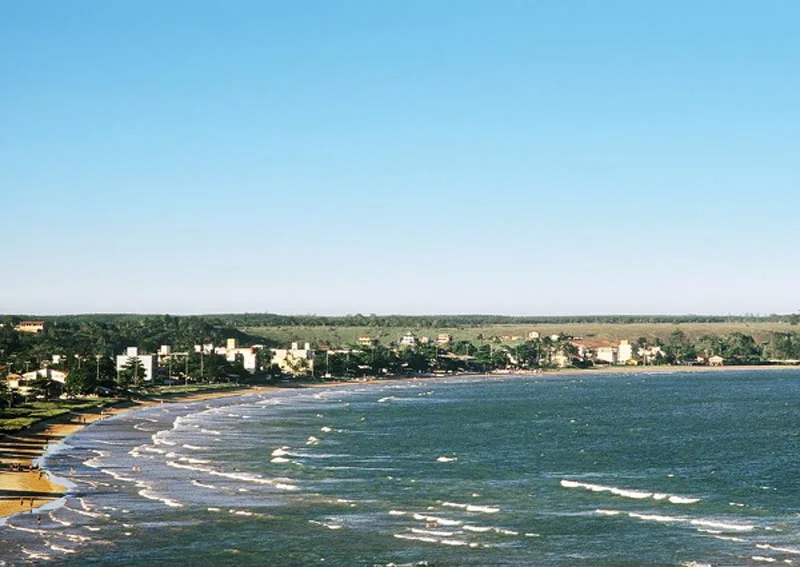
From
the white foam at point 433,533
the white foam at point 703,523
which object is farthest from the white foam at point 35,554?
the white foam at point 703,523

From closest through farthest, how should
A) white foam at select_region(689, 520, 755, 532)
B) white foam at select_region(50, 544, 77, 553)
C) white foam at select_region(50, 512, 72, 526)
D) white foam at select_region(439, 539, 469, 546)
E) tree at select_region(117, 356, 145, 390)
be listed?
1. white foam at select_region(50, 544, 77, 553)
2. white foam at select_region(439, 539, 469, 546)
3. white foam at select_region(689, 520, 755, 532)
4. white foam at select_region(50, 512, 72, 526)
5. tree at select_region(117, 356, 145, 390)

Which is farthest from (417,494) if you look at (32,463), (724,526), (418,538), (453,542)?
(32,463)

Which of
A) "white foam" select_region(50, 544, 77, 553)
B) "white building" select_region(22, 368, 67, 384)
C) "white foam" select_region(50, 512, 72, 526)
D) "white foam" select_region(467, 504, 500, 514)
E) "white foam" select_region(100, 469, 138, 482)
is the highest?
"white building" select_region(22, 368, 67, 384)

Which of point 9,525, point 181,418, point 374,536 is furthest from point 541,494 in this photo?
point 181,418

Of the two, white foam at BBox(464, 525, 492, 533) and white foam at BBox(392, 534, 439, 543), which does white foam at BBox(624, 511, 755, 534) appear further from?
white foam at BBox(392, 534, 439, 543)

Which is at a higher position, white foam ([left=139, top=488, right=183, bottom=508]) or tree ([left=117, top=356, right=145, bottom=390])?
tree ([left=117, top=356, right=145, bottom=390])

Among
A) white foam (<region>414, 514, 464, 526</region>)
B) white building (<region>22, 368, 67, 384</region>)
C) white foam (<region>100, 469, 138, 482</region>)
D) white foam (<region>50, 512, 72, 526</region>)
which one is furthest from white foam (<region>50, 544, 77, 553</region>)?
white building (<region>22, 368, 67, 384</region>)

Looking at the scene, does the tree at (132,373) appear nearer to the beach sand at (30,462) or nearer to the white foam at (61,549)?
the beach sand at (30,462)
